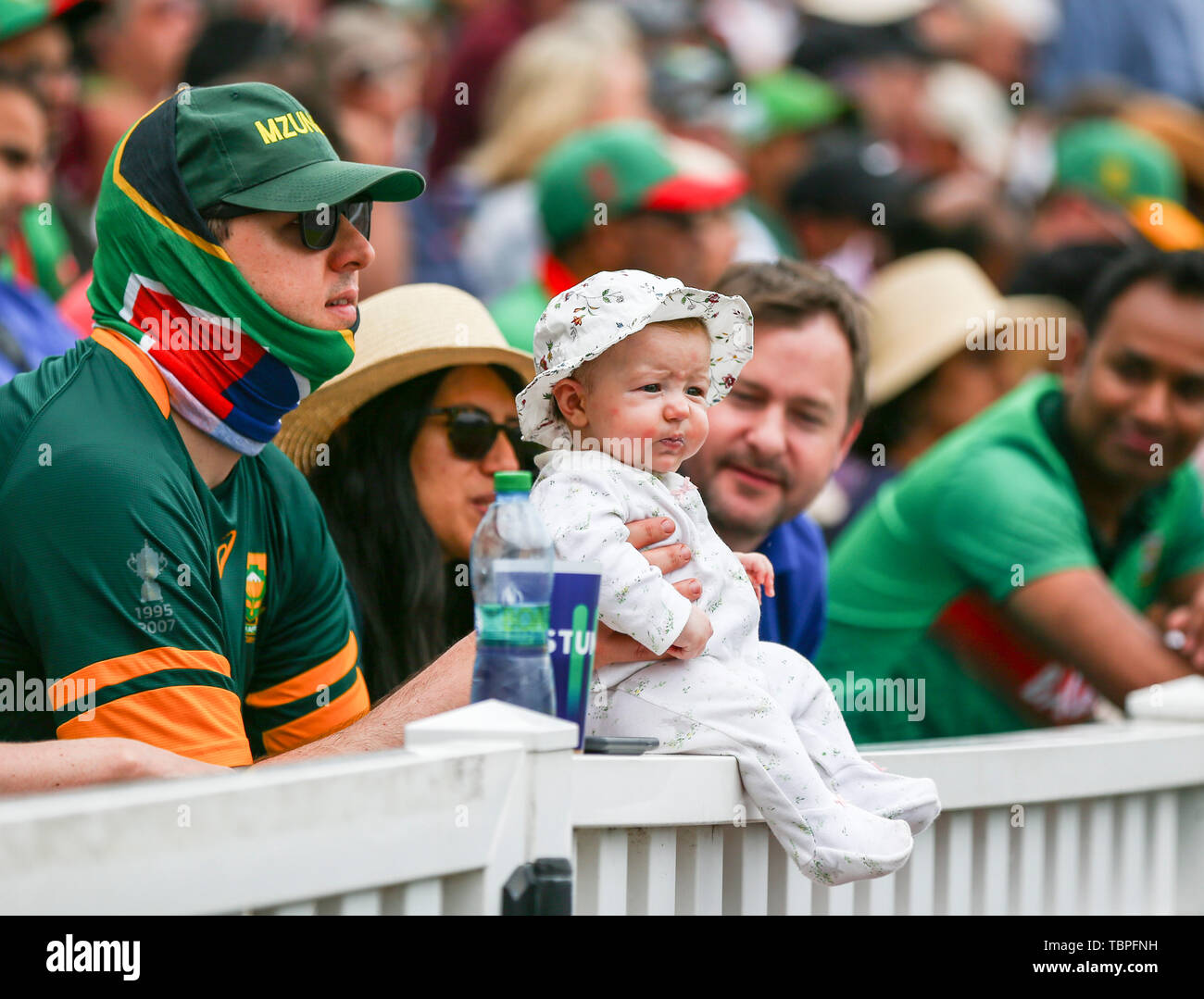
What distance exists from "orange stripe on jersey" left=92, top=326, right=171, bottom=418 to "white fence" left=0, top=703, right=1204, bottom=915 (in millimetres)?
705

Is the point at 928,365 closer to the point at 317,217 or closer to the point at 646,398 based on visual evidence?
the point at 646,398

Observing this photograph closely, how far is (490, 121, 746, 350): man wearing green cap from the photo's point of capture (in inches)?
201

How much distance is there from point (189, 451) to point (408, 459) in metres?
0.87

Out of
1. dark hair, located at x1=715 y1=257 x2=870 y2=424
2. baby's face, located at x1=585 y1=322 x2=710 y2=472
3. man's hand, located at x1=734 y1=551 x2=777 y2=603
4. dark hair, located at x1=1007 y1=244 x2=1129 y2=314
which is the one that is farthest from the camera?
dark hair, located at x1=1007 y1=244 x2=1129 y2=314

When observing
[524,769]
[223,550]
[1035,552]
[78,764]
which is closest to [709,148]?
[1035,552]

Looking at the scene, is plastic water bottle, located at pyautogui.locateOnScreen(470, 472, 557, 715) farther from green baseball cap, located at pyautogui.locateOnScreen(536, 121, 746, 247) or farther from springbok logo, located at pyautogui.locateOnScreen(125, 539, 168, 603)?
green baseball cap, located at pyautogui.locateOnScreen(536, 121, 746, 247)

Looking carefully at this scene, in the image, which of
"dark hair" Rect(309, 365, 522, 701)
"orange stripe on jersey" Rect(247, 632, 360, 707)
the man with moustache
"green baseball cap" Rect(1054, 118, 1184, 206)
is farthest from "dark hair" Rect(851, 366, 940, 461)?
"orange stripe on jersey" Rect(247, 632, 360, 707)

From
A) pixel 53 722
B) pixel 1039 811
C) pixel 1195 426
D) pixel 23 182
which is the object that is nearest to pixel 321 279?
pixel 53 722

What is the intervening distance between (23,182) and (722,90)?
4219 mm

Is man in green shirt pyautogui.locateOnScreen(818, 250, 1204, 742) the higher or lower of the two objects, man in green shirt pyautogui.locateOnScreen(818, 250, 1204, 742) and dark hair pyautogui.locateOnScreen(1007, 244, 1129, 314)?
the lower

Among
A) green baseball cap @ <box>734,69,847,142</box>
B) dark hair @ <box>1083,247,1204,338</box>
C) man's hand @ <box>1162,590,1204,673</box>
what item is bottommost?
man's hand @ <box>1162,590,1204,673</box>

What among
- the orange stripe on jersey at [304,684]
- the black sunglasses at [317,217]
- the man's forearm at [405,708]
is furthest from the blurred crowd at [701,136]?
the man's forearm at [405,708]
